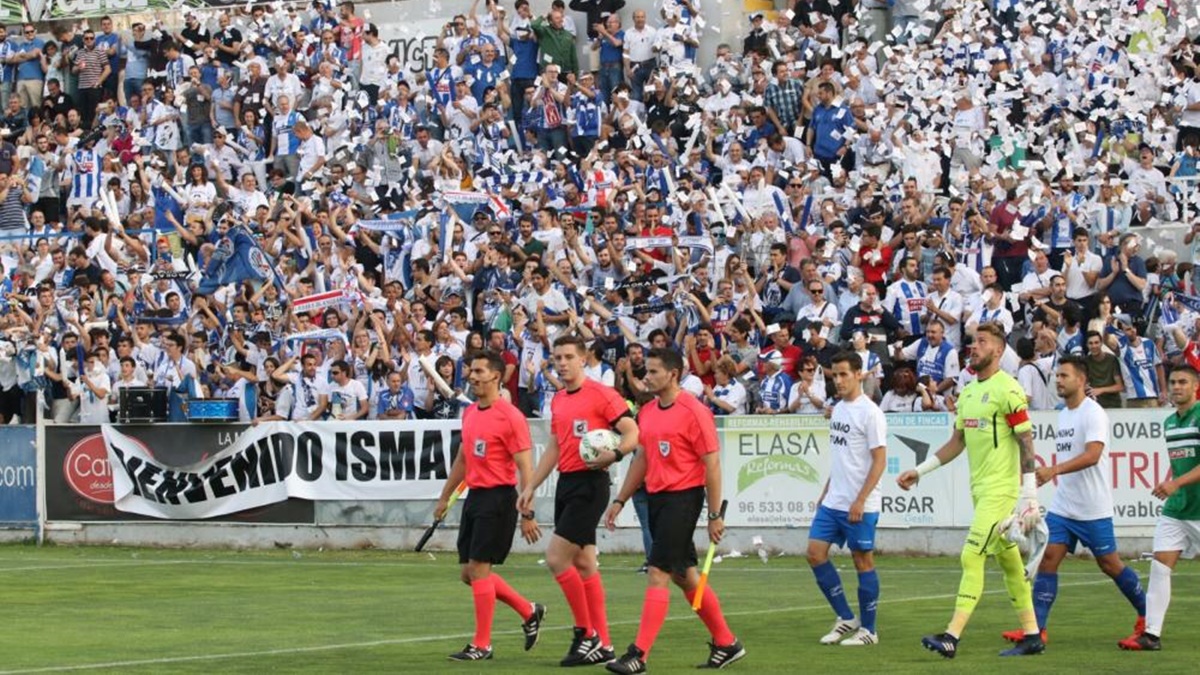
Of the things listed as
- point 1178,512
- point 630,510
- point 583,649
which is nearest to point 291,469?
point 630,510

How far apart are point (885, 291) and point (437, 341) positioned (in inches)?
219

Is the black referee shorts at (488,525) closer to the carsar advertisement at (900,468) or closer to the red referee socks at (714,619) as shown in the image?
the red referee socks at (714,619)

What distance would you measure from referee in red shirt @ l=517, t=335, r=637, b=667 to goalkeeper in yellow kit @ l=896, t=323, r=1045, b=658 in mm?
1965

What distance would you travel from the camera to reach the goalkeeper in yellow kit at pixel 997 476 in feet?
46.1

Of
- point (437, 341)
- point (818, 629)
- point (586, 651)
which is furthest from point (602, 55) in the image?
point (586, 651)

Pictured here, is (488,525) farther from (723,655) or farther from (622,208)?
(622,208)

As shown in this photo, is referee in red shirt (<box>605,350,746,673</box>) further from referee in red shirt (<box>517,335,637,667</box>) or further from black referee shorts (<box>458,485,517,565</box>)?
black referee shorts (<box>458,485,517,565</box>)

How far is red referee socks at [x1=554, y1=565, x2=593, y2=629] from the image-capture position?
1409cm

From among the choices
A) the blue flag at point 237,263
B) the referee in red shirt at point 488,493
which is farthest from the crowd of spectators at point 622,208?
the referee in red shirt at point 488,493

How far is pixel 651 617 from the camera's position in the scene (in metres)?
13.3

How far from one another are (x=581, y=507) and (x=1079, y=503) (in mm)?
3474

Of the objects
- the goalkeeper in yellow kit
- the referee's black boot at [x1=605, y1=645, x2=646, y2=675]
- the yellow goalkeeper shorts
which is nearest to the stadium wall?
the goalkeeper in yellow kit

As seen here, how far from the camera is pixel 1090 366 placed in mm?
22828

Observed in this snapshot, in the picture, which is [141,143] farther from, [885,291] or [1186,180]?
[1186,180]
